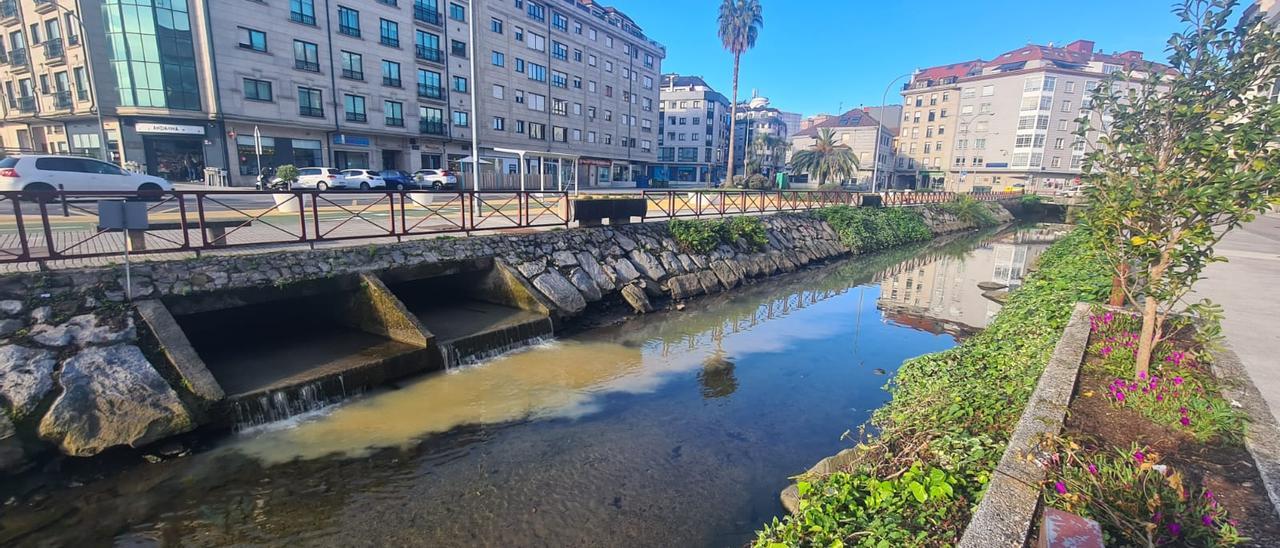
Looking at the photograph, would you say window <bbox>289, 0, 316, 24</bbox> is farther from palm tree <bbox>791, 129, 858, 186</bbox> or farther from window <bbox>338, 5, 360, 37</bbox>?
palm tree <bbox>791, 129, 858, 186</bbox>

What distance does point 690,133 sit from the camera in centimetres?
8088

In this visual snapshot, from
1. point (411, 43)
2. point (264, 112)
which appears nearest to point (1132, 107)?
point (264, 112)

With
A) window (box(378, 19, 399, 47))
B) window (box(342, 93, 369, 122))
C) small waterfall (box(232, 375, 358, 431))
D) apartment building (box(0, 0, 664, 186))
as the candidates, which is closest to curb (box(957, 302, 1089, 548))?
small waterfall (box(232, 375, 358, 431))

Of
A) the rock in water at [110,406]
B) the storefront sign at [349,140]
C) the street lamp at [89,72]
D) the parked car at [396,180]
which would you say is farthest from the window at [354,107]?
the rock in water at [110,406]

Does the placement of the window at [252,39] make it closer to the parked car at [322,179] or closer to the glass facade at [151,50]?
the glass facade at [151,50]

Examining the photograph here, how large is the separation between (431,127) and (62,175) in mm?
25305

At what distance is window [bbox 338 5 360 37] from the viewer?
115 feet

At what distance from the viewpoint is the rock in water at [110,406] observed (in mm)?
6105

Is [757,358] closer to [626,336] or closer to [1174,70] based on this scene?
[626,336]

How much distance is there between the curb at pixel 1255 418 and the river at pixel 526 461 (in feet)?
11.8

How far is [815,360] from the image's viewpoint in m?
10.4

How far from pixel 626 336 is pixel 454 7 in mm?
39135

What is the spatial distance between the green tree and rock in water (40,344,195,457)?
34.5 ft

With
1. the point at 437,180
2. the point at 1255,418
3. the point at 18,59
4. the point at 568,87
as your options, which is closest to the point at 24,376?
the point at 1255,418
